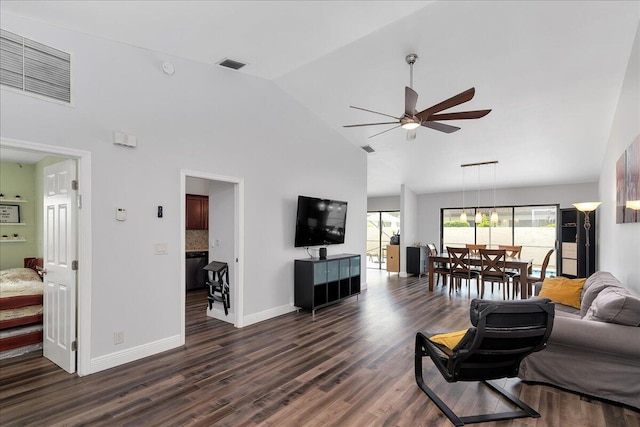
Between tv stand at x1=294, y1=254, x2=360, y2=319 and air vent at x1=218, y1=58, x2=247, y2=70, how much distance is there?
2.99 metres

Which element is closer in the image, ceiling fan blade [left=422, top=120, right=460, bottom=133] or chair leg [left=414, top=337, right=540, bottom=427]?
chair leg [left=414, top=337, right=540, bottom=427]

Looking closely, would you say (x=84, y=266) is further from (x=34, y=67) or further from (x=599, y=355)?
(x=599, y=355)

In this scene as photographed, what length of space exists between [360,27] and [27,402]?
4.53 meters

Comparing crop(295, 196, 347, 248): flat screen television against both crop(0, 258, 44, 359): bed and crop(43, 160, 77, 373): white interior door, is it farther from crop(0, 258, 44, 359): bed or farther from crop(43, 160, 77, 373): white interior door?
crop(0, 258, 44, 359): bed

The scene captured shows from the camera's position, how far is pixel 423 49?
149 inches

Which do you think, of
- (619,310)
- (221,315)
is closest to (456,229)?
(619,310)

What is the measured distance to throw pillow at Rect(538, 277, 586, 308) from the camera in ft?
12.7

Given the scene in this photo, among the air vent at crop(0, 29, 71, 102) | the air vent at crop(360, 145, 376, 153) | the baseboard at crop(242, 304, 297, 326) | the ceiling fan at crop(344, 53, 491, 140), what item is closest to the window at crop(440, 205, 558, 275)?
the air vent at crop(360, 145, 376, 153)

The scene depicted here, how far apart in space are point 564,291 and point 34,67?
19.9ft

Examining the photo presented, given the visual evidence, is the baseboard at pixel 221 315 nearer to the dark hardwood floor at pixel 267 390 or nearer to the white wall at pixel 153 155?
the white wall at pixel 153 155

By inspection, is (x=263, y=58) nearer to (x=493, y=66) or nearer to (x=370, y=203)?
(x=493, y=66)

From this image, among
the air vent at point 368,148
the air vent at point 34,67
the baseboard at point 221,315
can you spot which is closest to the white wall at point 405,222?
the air vent at point 368,148

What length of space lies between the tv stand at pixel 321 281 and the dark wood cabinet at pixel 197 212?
295cm

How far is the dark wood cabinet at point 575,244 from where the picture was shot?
22.3 feet
